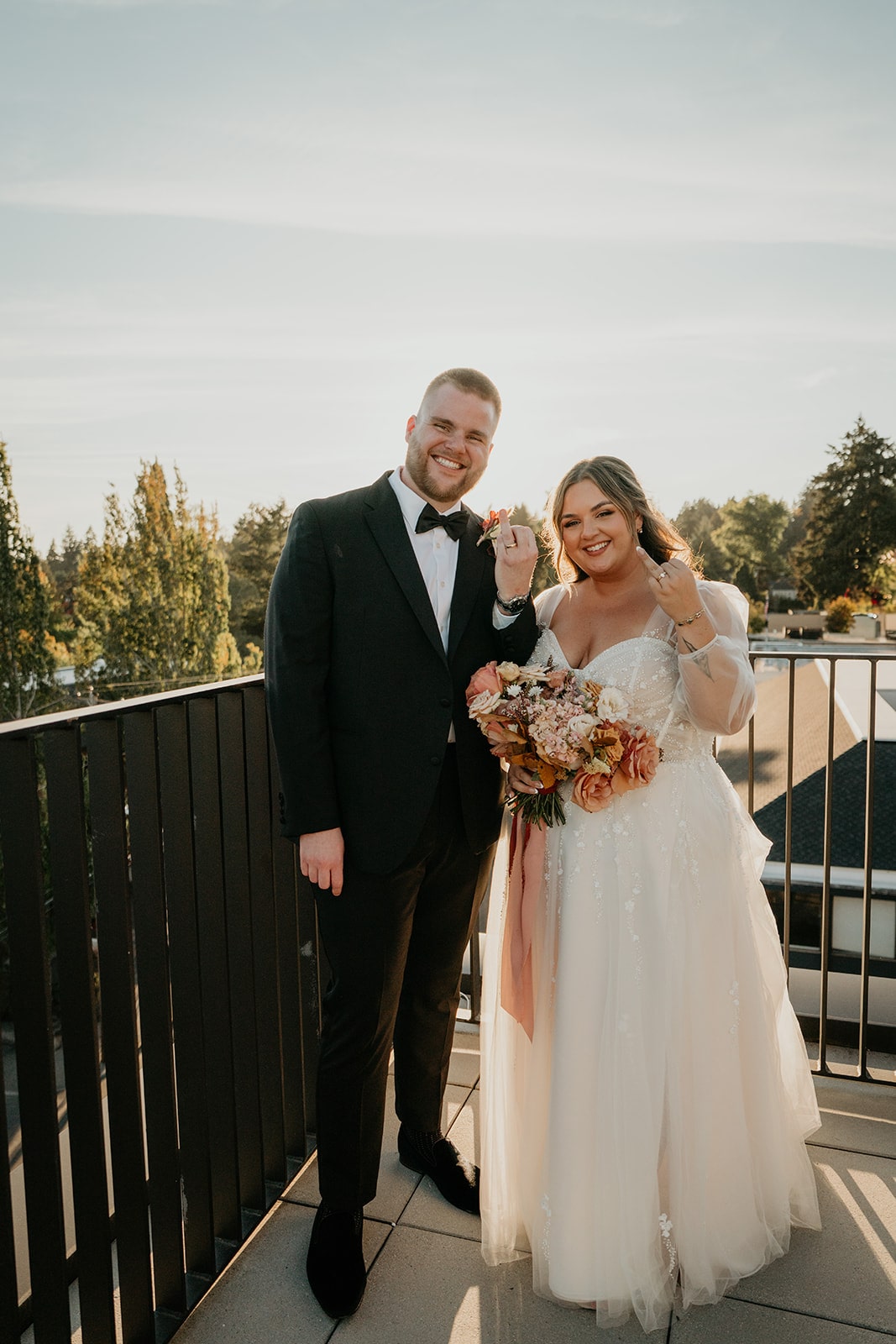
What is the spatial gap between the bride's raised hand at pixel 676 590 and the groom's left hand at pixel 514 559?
0.29 metres

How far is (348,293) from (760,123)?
89.8ft

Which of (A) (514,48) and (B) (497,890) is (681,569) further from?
(A) (514,48)

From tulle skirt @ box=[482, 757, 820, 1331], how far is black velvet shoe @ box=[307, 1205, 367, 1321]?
1.02 ft

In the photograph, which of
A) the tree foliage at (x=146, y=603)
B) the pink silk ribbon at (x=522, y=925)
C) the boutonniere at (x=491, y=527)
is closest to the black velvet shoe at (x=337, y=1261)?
the pink silk ribbon at (x=522, y=925)

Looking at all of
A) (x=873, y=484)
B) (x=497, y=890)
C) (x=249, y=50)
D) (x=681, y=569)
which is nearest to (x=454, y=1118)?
(x=497, y=890)

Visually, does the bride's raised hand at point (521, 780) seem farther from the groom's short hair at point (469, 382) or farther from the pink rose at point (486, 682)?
the groom's short hair at point (469, 382)

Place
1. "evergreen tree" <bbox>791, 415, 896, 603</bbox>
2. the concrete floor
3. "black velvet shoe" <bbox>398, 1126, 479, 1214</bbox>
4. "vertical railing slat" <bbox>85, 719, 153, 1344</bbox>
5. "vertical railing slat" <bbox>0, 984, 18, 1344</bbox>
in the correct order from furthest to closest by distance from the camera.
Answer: "evergreen tree" <bbox>791, 415, 896, 603</bbox> → "black velvet shoe" <bbox>398, 1126, 479, 1214</bbox> → the concrete floor → "vertical railing slat" <bbox>85, 719, 153, 1344</bbox> → "vertical railing slat" <bbox>0, 984, 18, 1344</bbox>

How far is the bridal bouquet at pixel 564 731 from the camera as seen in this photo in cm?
184

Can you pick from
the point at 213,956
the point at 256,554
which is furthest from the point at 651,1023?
the point at 256,554

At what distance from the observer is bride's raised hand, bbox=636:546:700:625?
6.19 feet

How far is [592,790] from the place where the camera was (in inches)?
73.7

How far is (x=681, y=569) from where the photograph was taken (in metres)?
1.90

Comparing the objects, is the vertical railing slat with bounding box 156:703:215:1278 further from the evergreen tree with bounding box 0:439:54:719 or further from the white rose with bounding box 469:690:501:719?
the evergreen tree with bounding box 0:439:54:719

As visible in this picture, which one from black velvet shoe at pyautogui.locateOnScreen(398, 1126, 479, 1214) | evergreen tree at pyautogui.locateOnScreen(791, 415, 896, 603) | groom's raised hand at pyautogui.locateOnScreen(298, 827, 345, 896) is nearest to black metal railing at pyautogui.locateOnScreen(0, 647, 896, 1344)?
groom's raised hand at pyautogui.locateOnScreen(298, 827, 345, 896)
